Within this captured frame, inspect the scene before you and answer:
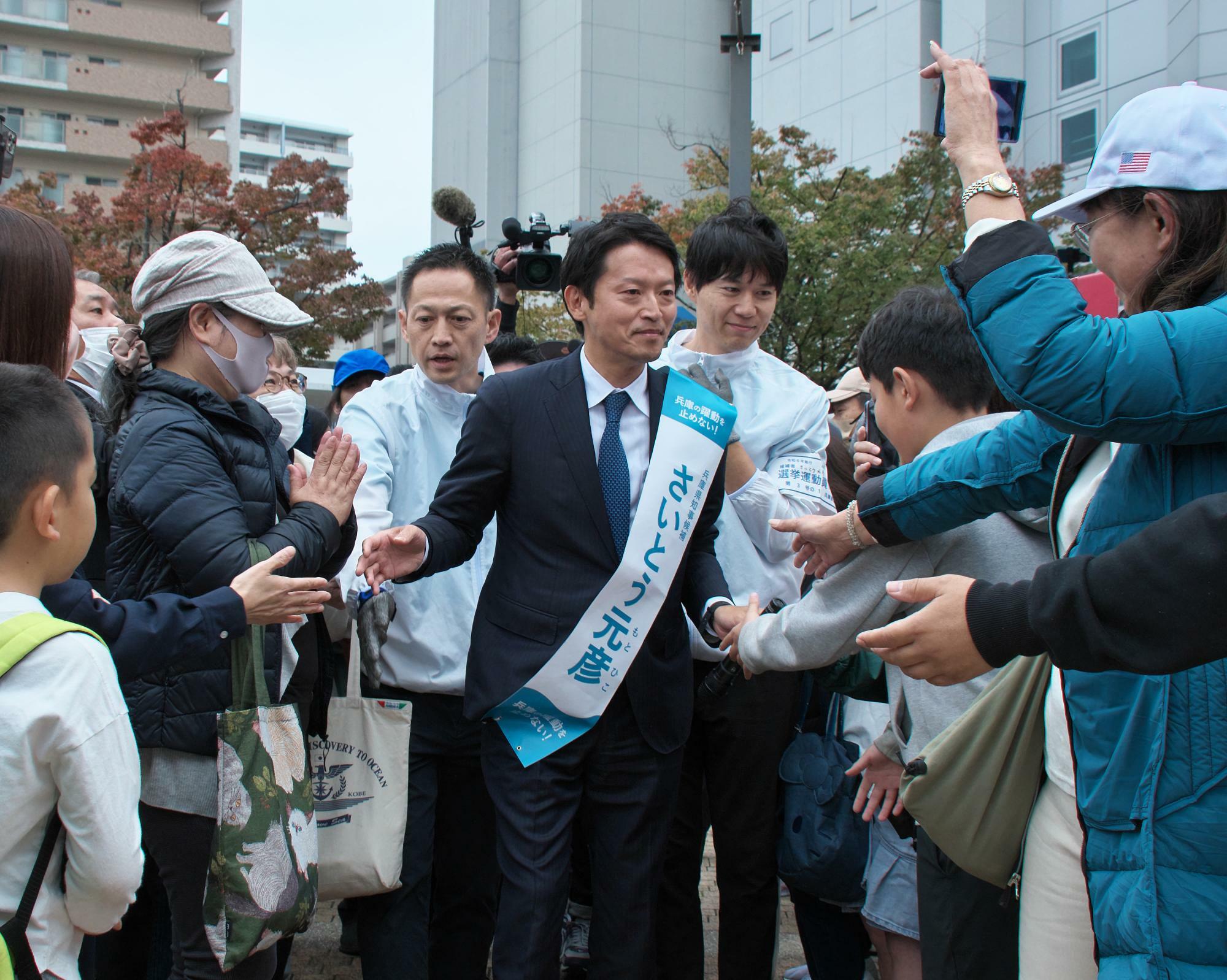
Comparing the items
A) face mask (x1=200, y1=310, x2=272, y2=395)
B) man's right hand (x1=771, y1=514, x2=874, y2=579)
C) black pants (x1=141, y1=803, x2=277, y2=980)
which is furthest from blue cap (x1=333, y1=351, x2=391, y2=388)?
man's right hand (x1=771, y1=514, x2=874, y2=579)

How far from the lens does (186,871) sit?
2.40 metres

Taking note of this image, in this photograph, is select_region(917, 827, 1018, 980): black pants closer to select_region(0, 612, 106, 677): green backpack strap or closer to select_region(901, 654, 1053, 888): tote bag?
select_region(901, 654, 1053, 888): tote bag

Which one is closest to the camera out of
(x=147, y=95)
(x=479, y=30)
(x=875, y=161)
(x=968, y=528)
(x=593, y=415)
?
(x=968, y=528)

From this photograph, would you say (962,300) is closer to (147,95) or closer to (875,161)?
(875,161)

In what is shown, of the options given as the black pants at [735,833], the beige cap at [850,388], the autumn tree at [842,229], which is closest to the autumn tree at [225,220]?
the autumn tree at [842,229]

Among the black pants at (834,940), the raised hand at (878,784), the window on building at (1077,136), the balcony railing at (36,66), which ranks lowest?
the black pants at (834,940)

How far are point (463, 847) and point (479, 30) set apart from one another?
119ft

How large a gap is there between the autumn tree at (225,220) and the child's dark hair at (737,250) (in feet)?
43.0

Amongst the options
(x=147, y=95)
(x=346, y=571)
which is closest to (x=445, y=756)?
(x=346, y=571)

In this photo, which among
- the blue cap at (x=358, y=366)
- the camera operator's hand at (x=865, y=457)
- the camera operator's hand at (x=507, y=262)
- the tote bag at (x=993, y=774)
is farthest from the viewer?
the blue cap at (x=358, y=366)

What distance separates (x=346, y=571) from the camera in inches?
124

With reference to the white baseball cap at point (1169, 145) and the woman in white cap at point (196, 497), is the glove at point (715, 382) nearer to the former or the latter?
the woman in white cap at point (196, 497)

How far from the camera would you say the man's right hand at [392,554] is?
98.9 inches

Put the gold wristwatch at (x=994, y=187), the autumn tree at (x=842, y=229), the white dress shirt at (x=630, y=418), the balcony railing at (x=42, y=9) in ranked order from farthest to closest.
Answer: the balcony railing at (x=42, y=9)
the autumn tree at (x=842, y=229)
the white dress shirt at (x=630, y=418)
the gold wristwatch at (x=994, y=187)
